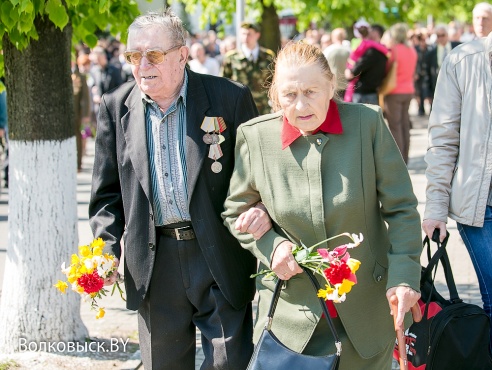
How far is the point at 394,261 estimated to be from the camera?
333cm

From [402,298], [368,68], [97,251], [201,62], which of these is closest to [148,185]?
[97,251]

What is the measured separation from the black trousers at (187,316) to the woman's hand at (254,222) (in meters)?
0.53

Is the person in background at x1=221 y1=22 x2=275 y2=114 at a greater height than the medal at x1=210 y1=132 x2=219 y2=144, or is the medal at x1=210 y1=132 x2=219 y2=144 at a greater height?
the person in background at x1=221 y1=22 x2=275 y2=114

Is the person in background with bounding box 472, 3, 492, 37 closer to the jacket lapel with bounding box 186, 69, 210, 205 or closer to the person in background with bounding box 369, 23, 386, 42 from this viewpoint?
the jacket lapel with bounding box 186, 69, 210, 205

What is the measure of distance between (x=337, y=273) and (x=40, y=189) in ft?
9.12

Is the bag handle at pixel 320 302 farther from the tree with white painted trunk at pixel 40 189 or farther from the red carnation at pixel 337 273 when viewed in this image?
the tree with white painted trunk at pixel 40 189

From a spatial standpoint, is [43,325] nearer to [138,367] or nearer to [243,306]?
[138,367]

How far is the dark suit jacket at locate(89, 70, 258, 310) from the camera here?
387cm

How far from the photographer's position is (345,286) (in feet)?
10.3

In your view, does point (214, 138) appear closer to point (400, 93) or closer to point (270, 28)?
point (400, 93)

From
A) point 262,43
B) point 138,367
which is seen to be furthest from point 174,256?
point 262,43

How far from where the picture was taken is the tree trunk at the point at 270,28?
1568 cm

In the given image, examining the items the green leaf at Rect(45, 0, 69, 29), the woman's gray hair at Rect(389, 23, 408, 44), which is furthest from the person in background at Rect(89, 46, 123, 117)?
the green leaf at Rect(45, 0, 69, 29)

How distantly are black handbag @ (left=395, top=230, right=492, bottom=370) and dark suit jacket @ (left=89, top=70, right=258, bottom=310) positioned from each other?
76 centimetres
